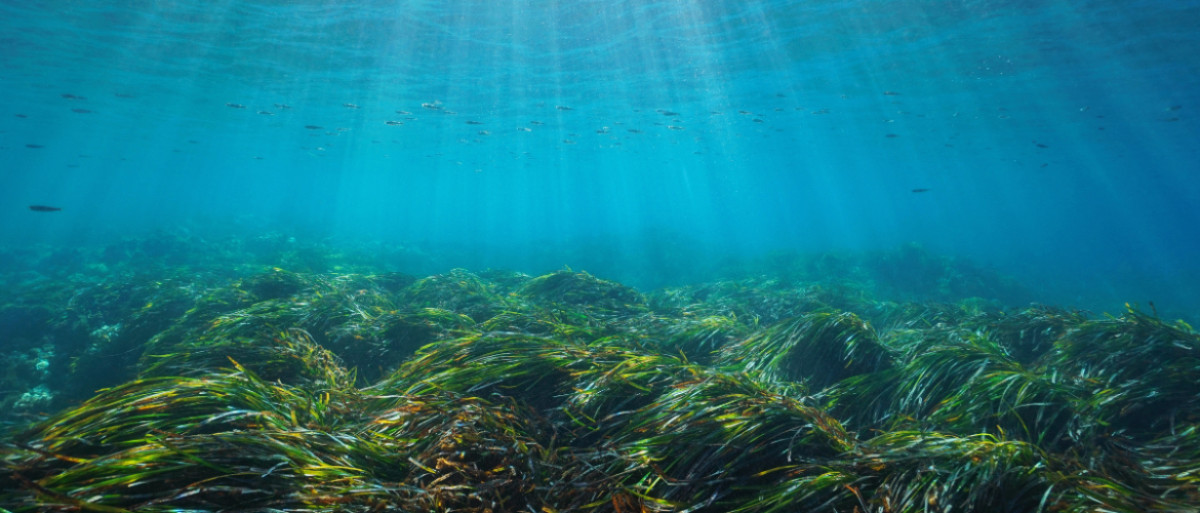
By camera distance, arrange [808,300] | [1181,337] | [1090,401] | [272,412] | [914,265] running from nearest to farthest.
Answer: [272,412], [1090,401], [1181,337], [808,300], [914,265]

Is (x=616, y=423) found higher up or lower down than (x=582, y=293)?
higher up

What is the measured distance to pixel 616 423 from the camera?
9.40ft

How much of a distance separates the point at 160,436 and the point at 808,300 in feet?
32.9

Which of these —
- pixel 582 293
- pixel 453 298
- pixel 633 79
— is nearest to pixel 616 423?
pixel 582 293

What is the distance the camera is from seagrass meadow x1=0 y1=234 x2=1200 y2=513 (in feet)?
6.54

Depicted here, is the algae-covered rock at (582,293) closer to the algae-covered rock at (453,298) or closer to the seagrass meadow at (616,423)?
the algae-covered rock at (453,298)

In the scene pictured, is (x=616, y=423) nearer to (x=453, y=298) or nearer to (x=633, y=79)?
(x=453, y=298)

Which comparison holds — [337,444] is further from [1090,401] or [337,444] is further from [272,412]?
[1090,401]

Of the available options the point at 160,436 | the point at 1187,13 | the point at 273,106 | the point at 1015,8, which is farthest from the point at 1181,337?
the point at 273,106

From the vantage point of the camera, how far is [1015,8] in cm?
1369

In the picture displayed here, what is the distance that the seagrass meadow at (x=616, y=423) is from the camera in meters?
1.99

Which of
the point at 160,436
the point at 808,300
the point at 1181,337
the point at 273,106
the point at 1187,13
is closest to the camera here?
the point at 160,436

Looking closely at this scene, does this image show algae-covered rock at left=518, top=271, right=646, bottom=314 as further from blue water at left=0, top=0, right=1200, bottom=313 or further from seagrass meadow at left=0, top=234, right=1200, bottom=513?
blue water at left=0, top=0, right=1200, bottom=313

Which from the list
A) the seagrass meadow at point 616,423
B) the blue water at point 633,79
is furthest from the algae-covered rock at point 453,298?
the blue water at point 633,79
